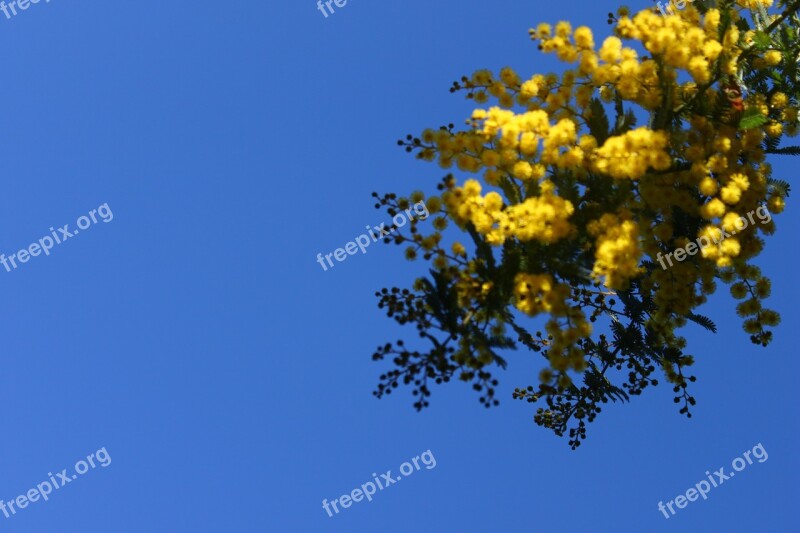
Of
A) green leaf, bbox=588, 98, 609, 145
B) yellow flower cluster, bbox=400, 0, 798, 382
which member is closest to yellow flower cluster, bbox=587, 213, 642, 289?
yellow flower cluster, bbox=400, 0, 798, 382

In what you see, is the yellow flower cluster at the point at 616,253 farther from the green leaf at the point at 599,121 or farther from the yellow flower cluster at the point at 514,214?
the green leaf at the point at 599,121

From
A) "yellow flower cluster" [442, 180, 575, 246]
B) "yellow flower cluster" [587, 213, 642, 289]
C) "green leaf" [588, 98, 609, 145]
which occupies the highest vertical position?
"green leaf" [588, 98, 609, 145]

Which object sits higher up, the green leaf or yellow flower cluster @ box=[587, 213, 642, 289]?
the green leaf

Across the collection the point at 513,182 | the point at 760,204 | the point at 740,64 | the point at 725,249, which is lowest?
the point at 725,249

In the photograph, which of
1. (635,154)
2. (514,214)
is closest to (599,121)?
(635,154)

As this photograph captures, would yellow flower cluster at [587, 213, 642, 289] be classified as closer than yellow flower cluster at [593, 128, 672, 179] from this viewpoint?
Yes

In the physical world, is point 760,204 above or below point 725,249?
above

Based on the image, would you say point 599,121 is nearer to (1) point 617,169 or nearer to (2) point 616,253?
(1) point 617,169

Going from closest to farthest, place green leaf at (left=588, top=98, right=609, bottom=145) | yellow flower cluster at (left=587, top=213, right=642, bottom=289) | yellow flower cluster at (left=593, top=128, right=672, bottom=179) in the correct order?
yellow flower cluster at (left=587, top=213, right=642, bottom=289), yellow flower cluster at (left=593, top=128, right=672, bottom=179), green leaf at (left=588, top=98, right=609, bottom=145)

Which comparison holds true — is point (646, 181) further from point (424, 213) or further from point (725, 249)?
point (424, 213)

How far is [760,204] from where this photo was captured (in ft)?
23.1

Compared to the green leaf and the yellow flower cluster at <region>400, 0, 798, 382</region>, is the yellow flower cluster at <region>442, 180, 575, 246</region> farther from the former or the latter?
the green leaf

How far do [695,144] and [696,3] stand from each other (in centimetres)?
181

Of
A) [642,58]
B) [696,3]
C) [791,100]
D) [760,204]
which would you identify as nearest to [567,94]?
[642,58]
